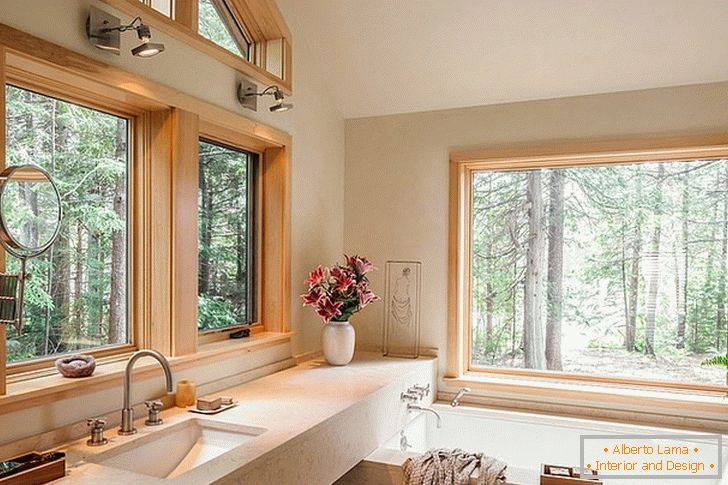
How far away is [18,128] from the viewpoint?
1.89 m

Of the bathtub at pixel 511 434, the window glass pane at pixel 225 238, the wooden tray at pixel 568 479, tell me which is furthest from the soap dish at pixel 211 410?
the wooden tray at pixel 568 479

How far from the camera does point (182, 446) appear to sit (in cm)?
209

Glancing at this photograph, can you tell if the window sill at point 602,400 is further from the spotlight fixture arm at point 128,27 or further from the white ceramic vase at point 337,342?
the spotlight fixture arm at point 128,27

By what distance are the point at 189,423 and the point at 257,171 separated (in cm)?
141

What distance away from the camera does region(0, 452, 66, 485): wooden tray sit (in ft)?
4.80

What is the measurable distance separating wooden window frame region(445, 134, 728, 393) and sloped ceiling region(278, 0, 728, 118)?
30 cm

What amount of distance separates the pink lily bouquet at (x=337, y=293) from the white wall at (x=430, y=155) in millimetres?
539

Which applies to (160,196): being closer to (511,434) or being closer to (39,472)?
(39,472)

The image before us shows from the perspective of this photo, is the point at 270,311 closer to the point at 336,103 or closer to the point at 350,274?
the point at 350,274

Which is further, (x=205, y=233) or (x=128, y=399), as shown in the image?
(x=205, y=233)

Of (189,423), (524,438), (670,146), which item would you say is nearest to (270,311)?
(189,423)

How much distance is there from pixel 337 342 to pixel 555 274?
4.27 feet

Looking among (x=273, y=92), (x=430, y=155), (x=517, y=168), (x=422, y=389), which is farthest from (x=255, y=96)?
(x=422, y=389)

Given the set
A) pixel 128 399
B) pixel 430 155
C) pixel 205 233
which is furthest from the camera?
pixel 430 155
